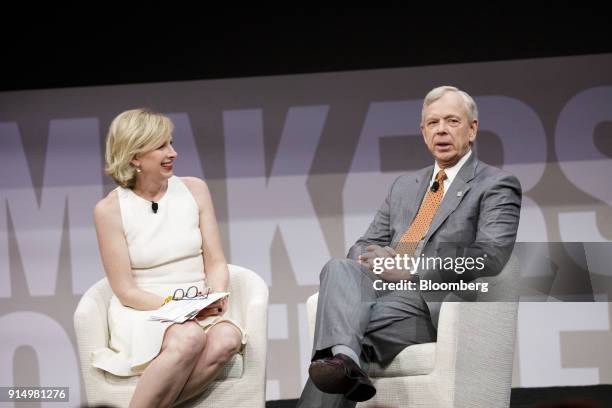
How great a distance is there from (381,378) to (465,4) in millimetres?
2572

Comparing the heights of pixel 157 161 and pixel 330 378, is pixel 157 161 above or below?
above

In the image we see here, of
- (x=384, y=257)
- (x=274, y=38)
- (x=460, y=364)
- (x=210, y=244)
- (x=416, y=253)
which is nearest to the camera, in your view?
(x=460, y=364)

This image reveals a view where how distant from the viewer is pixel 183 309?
12.6ft

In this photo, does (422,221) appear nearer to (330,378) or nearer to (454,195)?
(454,195)

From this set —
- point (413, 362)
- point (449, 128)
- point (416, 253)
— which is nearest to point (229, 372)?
point (413, 362)

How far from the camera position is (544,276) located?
3.66 meters

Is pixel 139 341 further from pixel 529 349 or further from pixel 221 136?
pixel 529 349

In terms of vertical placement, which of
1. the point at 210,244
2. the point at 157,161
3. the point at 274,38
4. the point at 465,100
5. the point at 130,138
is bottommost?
the point at 210,244

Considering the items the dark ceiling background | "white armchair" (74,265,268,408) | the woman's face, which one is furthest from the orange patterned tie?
the dark ceiling background

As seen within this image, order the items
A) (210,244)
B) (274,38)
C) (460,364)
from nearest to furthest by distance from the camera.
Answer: (460,364) → (210,244) → (274,38)

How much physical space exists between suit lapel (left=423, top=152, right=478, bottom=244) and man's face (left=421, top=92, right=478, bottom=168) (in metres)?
0.09

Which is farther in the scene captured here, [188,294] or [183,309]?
[188,294]

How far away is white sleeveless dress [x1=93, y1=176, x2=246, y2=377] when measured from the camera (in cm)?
400

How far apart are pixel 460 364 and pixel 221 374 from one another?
3.36 ft
